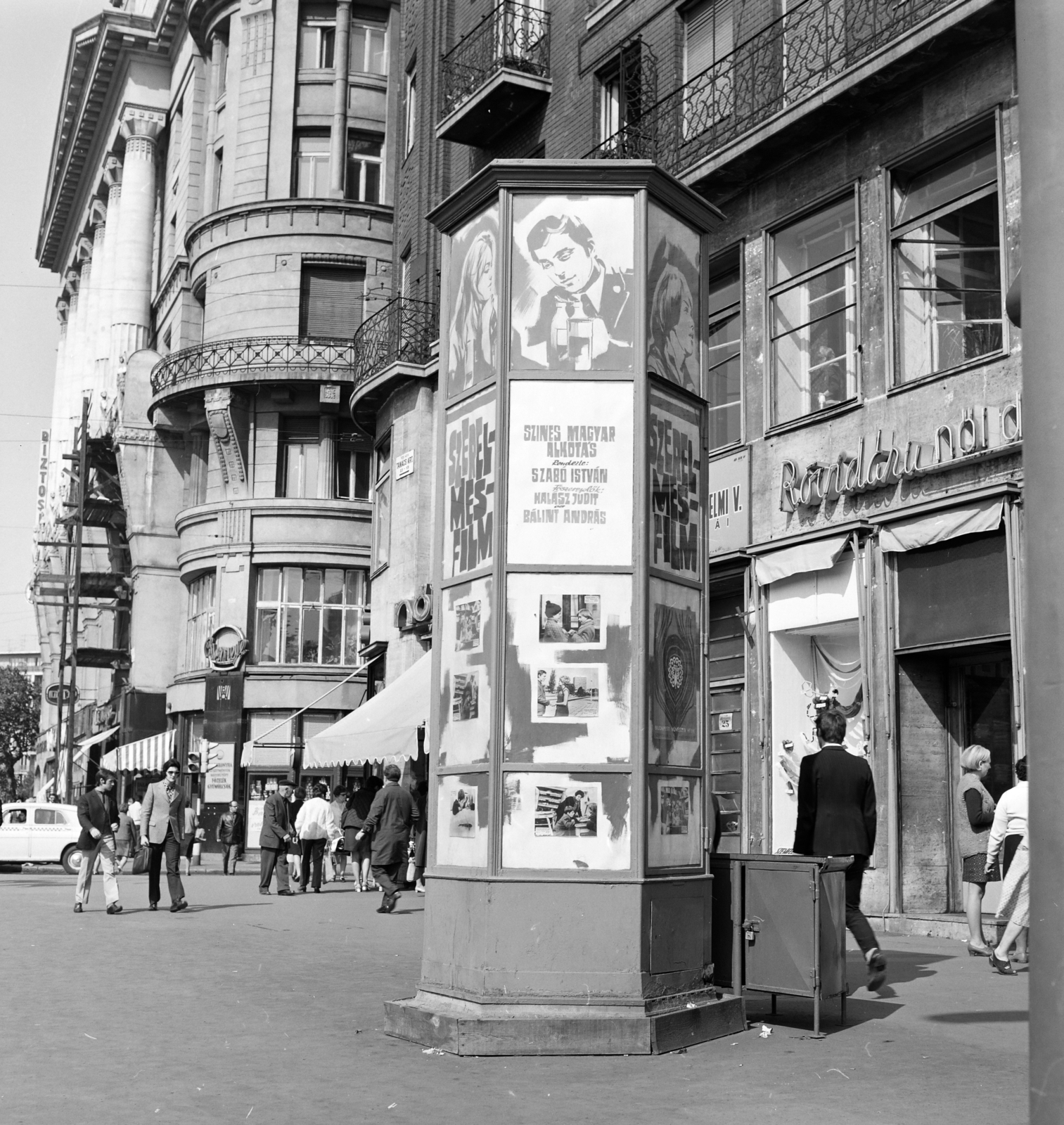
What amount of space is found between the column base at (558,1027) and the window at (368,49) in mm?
39613

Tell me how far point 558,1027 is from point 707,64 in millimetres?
15985

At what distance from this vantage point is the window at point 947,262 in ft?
52.0

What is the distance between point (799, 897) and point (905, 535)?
7973mm

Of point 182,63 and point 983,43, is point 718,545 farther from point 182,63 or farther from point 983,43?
point 182,63

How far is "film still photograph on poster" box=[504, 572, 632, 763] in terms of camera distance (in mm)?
8664

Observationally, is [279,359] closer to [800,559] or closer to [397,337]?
[397,337]

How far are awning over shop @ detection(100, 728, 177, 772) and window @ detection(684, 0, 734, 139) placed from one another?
2883cm

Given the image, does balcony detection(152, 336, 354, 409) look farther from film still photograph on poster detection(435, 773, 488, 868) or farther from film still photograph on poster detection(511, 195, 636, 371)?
film still photograph on poster detection(435, 773, 488, 868)

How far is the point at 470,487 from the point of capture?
30.6 ft

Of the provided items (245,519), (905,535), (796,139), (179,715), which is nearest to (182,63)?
(245,519)

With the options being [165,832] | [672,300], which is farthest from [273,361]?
[672,300]

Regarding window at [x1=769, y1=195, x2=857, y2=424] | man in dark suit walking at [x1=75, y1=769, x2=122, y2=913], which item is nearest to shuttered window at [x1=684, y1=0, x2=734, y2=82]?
window at [x1=769, y1=195, x2=857, y2=424]

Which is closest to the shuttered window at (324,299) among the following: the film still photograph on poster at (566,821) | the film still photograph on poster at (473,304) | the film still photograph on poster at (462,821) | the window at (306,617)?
the window at (306,617)

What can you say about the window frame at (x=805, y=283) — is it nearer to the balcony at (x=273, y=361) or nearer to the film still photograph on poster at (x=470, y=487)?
the film still photograph on poster at (x=470, y=487)
